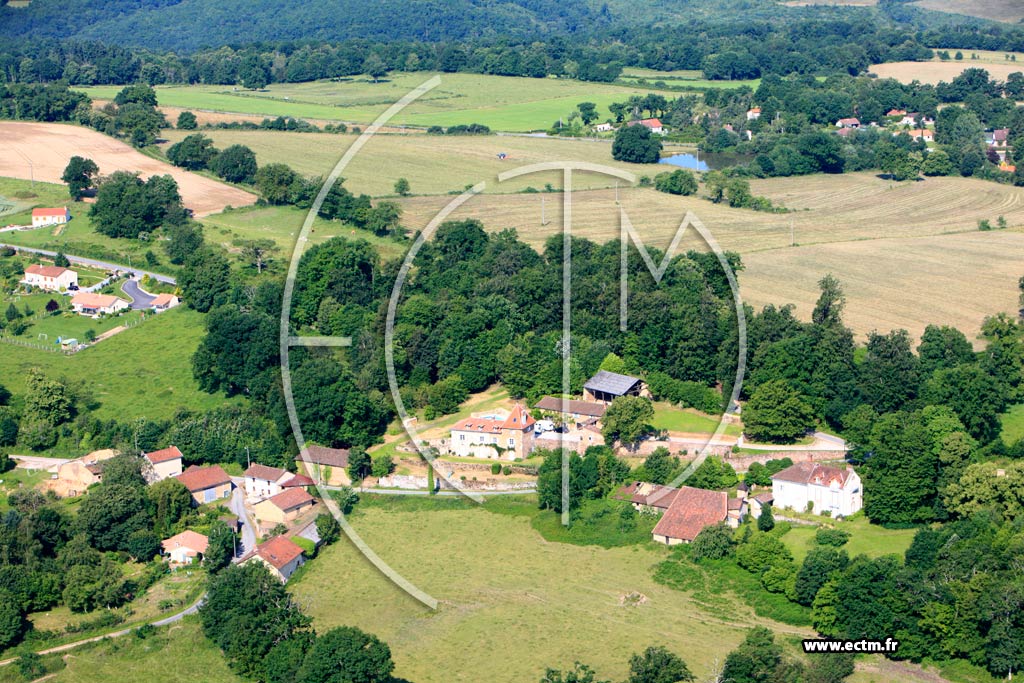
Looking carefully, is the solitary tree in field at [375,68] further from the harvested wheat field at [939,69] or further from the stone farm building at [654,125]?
the harvested wheat field at [939,69]

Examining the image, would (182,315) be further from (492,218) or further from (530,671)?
(530,671)

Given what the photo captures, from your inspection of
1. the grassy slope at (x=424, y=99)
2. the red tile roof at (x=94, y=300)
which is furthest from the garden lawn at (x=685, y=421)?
the grassy slope at (x=424, y=99)

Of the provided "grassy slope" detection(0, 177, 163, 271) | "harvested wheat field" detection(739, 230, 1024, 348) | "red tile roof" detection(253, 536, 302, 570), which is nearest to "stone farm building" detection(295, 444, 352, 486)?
"red tile roof" detection(253, 536, 302, 570)

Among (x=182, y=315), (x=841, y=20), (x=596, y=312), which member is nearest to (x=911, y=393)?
(x=596, y=312)

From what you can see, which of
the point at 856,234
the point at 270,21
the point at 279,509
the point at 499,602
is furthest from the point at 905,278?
the point at 270,21

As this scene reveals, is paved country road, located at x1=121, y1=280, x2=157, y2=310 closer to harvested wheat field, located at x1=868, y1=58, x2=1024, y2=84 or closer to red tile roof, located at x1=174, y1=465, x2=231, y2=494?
red tile roof, located at x1=174, y1=465, x2=231, y2=494

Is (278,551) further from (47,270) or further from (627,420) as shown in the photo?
(47,270)
